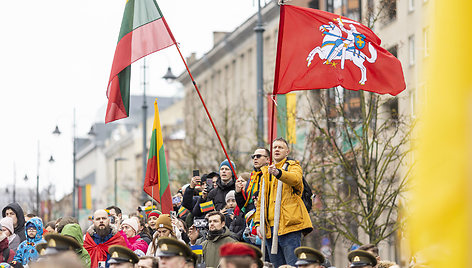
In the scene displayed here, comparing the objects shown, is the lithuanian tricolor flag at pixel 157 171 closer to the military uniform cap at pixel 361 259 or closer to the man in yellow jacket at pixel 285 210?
the man in yellow jacket at pixel 285 210

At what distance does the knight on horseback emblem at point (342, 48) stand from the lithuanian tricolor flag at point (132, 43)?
2569 millimetres

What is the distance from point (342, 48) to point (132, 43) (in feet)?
11.1

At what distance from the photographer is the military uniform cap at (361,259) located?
30.9 ft

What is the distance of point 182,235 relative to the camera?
13086 millimetres

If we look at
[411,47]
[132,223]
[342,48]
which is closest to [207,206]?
[132,223]

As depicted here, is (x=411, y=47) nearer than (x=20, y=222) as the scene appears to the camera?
No

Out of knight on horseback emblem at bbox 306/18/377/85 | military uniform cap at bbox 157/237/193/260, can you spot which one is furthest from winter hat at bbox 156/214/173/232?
military uniform cap at bbox 157/237/193/260

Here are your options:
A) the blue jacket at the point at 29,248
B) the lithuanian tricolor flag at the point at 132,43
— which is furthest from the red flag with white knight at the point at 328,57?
the blue jacket at the point at 29,248

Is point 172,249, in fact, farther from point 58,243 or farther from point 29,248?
point 29,248

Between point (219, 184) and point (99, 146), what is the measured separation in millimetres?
134551

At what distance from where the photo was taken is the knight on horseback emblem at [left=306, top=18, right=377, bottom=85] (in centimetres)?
1202

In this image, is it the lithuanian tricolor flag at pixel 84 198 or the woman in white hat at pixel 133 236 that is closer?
the woman in white hat at pixel 133 236

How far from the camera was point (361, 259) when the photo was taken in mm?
9477

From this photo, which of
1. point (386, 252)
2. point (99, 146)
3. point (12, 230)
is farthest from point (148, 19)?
point (99, 146)
